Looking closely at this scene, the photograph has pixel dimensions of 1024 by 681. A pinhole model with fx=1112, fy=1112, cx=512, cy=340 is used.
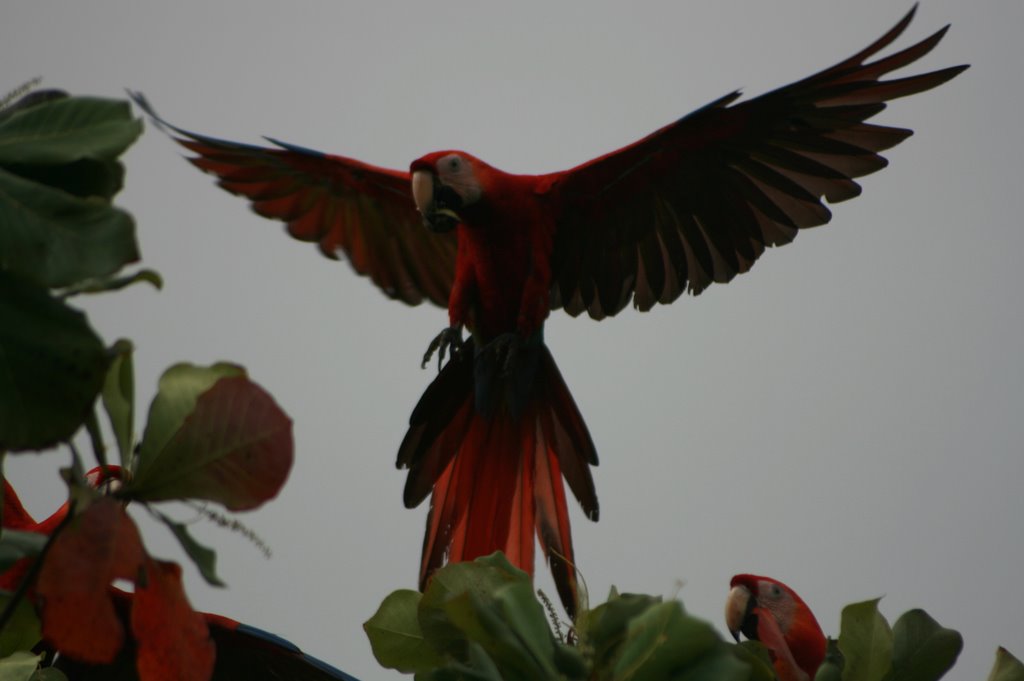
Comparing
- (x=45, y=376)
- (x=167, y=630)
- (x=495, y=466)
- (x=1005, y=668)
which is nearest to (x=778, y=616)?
(x=495, y=466)

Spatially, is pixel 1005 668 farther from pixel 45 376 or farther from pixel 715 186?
pixel 715 186

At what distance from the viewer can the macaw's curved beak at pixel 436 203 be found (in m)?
1.97

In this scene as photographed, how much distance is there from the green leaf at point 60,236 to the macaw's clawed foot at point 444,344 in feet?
4.67

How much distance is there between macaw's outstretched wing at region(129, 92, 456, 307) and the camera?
2.29 meters

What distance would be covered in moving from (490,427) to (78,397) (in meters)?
1.52

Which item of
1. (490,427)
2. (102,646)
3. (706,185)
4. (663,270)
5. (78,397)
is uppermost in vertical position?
(706,185)

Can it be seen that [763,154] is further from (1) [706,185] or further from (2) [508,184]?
(2) [508,184]

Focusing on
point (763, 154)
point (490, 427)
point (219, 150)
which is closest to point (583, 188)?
point (763, 154)

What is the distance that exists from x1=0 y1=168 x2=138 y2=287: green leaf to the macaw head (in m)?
1.42

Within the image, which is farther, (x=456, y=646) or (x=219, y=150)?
(x=219, y=150)

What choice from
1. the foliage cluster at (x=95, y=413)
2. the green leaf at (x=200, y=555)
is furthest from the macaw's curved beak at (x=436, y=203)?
the green leaf at (x=200, y=555)

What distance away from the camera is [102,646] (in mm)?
519

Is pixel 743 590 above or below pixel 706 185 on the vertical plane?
below

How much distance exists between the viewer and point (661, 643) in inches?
33.1
